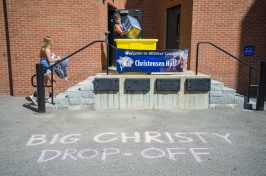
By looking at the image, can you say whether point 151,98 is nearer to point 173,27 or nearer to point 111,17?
point 173,27

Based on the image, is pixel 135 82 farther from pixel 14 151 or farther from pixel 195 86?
pixel 14 151

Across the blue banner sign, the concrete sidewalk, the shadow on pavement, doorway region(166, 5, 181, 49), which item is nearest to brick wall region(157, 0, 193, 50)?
doorway region(166, 5, 181, 49)

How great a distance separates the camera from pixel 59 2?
25.8ft

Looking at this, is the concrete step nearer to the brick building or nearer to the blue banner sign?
the blue banner sign

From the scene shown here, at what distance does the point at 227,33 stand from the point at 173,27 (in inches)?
93.2

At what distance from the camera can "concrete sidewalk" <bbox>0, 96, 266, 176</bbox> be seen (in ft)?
11.4

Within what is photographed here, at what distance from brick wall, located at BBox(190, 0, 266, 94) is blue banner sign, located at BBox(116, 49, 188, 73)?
1.79 m

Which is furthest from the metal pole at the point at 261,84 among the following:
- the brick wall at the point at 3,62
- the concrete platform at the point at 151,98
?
the brick wall at the point at 3,62

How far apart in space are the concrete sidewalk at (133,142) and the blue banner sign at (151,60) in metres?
1.22

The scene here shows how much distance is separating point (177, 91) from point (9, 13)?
616 cm

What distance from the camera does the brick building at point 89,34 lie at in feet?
26.0

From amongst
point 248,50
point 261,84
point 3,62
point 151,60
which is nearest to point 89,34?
point 151,60

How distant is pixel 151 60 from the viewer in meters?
6.58

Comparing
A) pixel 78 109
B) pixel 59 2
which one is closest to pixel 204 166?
pixel 78 109
